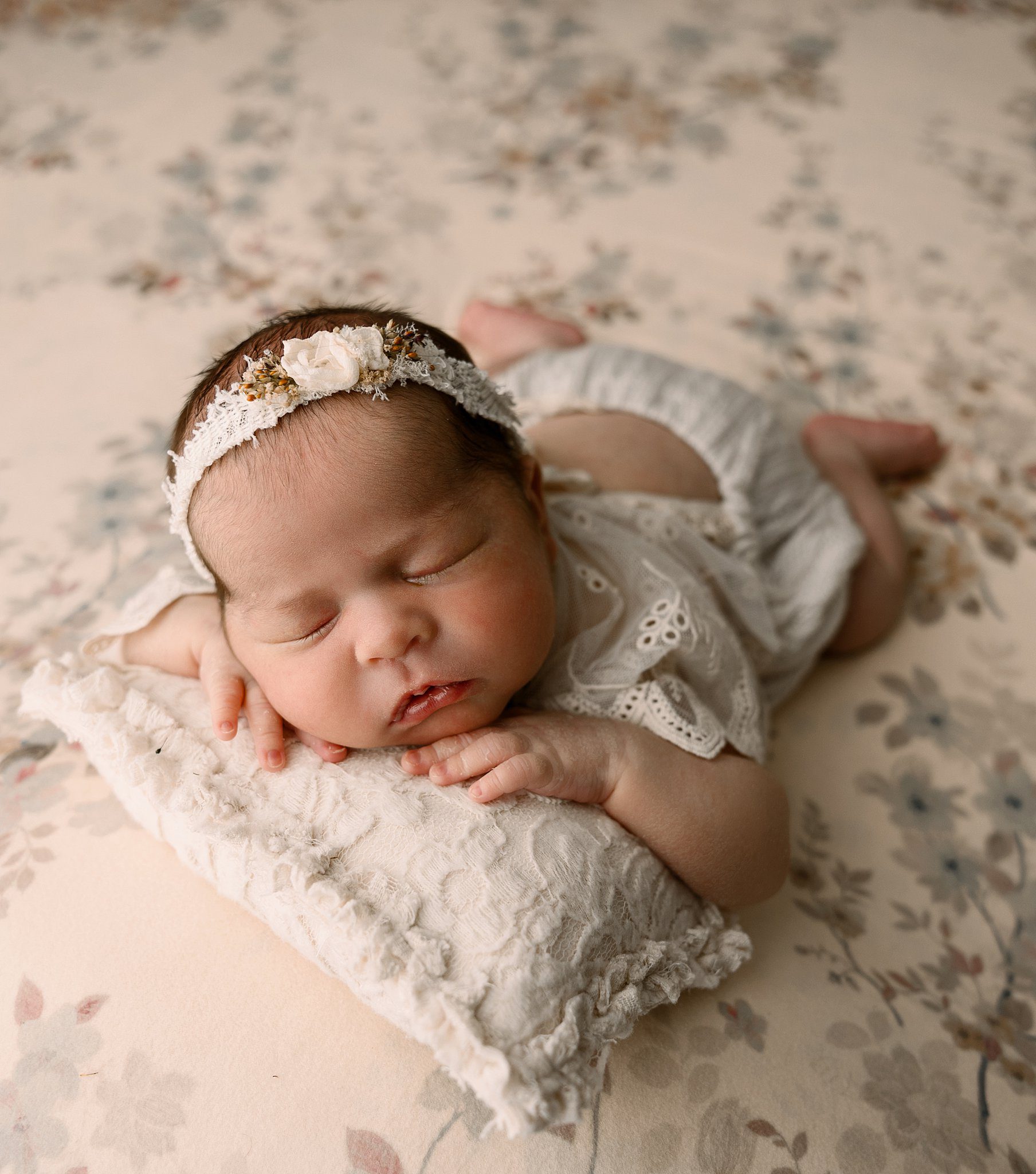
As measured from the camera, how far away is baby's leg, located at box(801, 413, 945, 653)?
141 cm

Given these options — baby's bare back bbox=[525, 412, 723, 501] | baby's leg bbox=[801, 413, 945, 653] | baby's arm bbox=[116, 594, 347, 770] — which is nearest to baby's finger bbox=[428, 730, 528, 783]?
baby's arm bbox=[116, 594, 347, 770]

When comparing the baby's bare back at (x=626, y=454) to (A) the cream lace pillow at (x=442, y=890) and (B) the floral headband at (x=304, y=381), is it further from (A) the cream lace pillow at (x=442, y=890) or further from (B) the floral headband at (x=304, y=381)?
(A) the cream lace pillow at (x=442, y=890)

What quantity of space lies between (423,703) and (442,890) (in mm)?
186

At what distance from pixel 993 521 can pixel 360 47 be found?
5.83ft

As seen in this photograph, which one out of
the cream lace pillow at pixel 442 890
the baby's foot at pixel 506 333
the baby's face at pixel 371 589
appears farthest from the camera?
the baby's foot at pixel 506 333

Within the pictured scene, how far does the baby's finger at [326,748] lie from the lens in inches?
39.8

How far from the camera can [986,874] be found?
119 centimetres

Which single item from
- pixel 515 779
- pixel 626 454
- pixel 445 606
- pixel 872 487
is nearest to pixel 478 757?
pixel 515 779

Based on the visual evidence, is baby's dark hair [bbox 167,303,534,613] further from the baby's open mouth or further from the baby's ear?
the baby's open mouth

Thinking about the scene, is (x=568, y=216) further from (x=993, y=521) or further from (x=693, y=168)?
(x=993, y=521)

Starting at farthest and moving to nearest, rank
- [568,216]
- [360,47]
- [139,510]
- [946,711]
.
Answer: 1. [360,47]
2. [568,216]
3. [139,510]
4. [946,711]

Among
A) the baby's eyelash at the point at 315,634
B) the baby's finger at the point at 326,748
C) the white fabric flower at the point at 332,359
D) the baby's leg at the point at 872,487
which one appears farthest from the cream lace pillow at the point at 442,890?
the baby's leg at the point at 872,487

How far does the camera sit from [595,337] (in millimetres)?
1765

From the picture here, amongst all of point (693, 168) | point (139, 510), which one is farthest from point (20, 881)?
point (693, 168)
